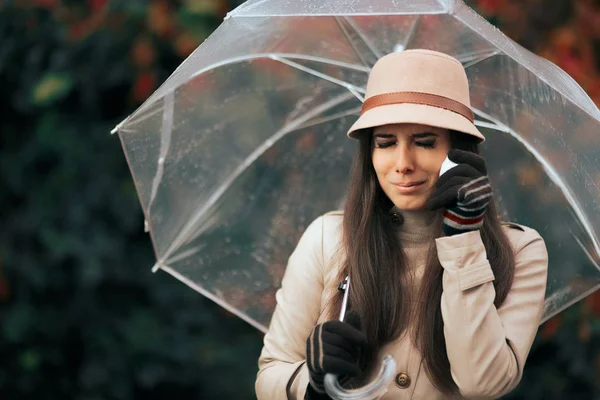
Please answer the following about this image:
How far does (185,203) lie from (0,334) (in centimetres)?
230

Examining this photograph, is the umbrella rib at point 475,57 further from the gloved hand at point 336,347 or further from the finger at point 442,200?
the gloved hand at point 336,347

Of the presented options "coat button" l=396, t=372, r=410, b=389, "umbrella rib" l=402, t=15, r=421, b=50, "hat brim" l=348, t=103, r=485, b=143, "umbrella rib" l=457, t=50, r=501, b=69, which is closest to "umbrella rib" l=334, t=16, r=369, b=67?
"umbrella rib" l=402, t=15, r=421, b=50

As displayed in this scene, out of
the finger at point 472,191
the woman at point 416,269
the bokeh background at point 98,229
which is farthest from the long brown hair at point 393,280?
the bokeh background at point 98,229

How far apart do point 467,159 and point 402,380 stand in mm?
526

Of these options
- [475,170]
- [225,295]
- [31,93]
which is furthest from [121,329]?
[475,170]

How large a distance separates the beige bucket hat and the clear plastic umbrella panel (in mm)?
138

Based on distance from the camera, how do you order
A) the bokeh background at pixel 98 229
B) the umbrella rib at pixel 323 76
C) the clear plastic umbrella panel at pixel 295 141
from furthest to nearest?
1. the bokeh background at pixel 98 229
2. the umbrella rib at pixel 323 76
3. the clear plastic umbrella panel at pixel 295 141

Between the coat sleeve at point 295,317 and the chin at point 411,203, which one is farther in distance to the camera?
the coat sleeve at point 295,317

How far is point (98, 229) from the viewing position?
5.33 metres

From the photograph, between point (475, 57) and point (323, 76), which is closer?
point (475, 57)

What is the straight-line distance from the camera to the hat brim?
Answer: 2609mm

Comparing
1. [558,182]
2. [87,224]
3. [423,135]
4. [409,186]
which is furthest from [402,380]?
[87,224]

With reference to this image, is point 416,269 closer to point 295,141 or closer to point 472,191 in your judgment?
point 472,191

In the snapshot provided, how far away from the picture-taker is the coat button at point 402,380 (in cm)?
271
